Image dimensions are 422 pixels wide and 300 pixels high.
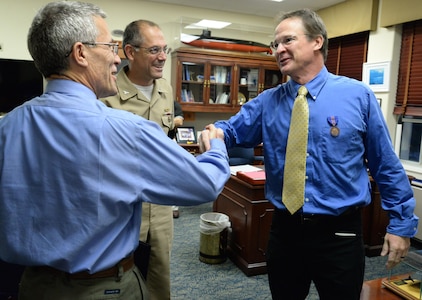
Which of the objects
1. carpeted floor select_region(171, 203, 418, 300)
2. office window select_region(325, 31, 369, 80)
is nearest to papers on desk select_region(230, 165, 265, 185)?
carpeted floor select_region(171, 203, 418, 300)

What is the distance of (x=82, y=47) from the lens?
91 centimetres

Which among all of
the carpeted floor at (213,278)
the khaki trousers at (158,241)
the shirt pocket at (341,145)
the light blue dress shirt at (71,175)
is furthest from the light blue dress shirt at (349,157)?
the carpeted floor at (213,278)

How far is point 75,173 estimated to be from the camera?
0.83 meters

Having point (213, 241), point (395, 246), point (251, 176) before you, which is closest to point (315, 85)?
point (395, 246)

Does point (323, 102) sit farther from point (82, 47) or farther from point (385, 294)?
point (385, 294)

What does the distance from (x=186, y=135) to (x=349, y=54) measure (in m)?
2.40

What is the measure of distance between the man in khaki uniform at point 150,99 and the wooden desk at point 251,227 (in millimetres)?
1116

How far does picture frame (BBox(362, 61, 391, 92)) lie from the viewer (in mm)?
3990

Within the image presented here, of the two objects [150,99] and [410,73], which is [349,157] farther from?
[410,73]

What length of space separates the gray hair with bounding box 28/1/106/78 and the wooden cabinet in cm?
391

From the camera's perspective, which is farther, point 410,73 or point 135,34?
point 410,73

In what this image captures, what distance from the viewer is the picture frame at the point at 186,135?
4914 mm

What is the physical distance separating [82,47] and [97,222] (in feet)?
1.45

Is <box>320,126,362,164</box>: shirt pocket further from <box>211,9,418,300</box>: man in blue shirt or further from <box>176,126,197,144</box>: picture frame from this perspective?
<box>176,126,197,144</box>: picture frame
